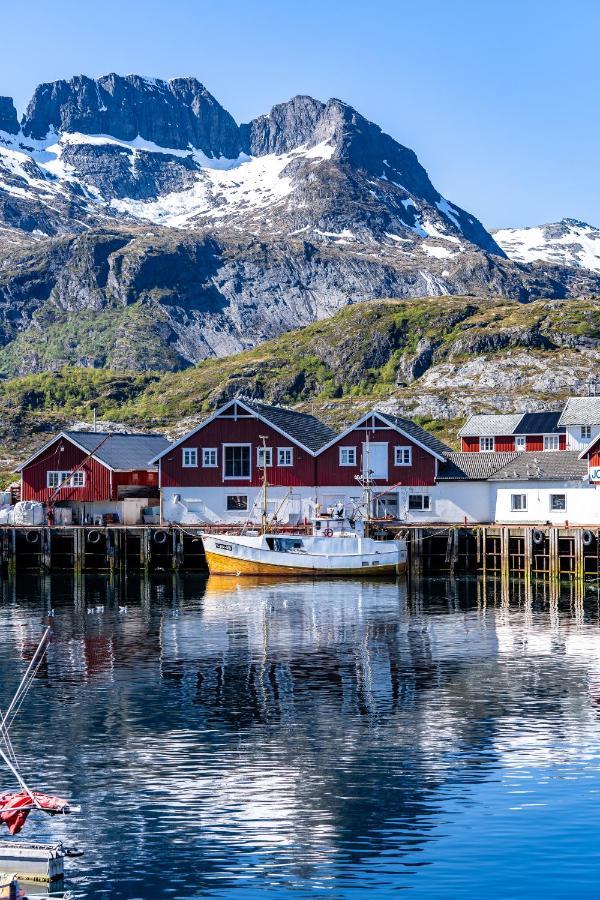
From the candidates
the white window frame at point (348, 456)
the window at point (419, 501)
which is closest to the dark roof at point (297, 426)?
the white window frame at point (348, 456)

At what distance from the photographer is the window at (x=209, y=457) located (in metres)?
98.7

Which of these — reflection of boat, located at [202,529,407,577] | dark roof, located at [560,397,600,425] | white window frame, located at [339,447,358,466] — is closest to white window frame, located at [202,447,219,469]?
white window frame, located at [339,447,358,466]

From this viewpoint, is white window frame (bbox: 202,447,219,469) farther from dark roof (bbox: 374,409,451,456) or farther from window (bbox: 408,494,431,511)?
window (bbox: 408,494,431,511)

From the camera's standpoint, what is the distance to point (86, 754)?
35.6 m

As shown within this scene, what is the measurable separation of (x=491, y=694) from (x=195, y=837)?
1708cm

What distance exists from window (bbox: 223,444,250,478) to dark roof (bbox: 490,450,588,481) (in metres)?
18.8

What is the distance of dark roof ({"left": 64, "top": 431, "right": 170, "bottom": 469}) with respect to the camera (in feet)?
339

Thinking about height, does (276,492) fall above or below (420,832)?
above

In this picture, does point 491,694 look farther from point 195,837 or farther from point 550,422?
point 550,422

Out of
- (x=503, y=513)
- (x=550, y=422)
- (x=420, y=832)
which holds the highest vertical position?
(x=550, y=422)

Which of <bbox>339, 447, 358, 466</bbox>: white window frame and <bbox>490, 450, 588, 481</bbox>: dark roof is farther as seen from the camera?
<bbox>339, 447, 358, 466</bbox>: white window frame

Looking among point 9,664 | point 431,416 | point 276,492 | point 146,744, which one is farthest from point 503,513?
point 431,416

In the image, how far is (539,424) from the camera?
122m

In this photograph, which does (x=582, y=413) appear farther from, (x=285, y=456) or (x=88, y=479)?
(x=88, y=479)
